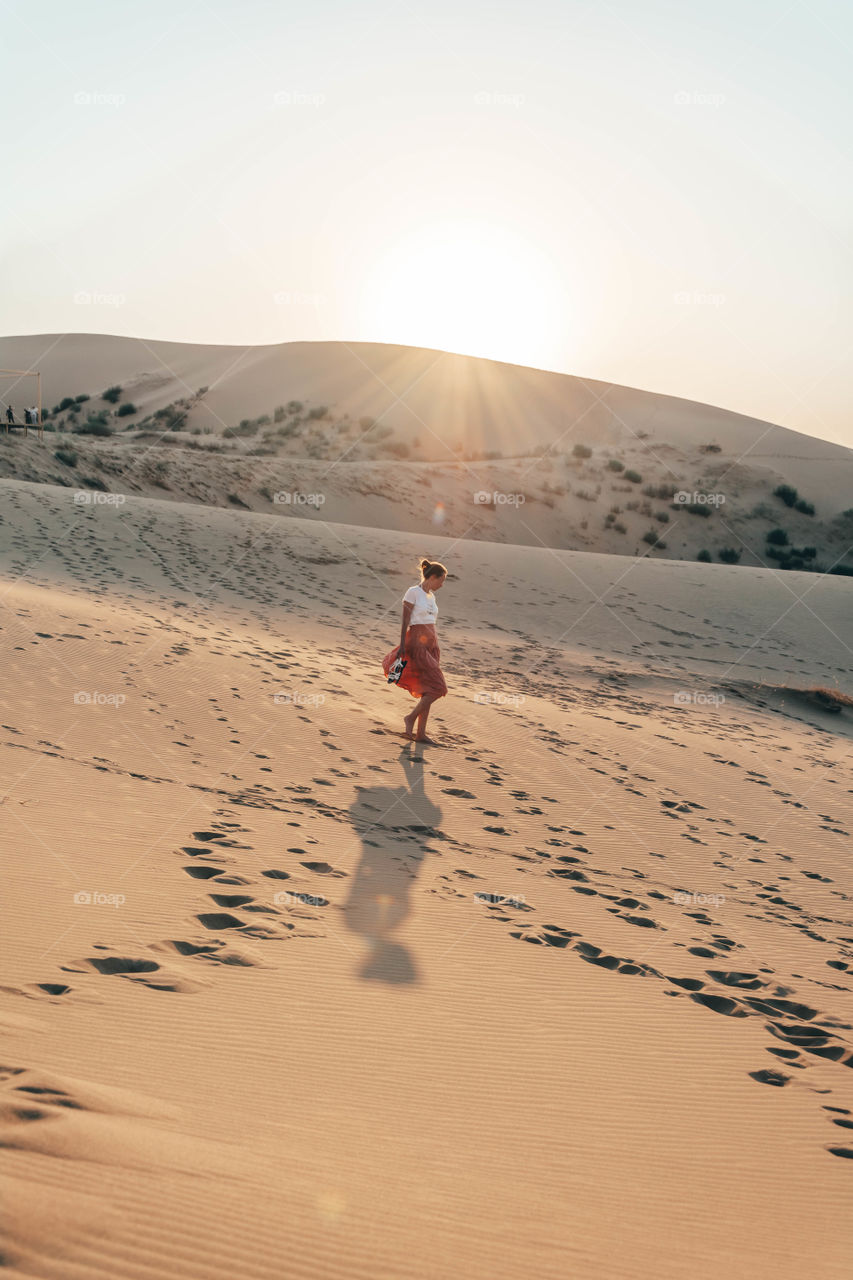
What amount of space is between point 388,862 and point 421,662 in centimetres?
273

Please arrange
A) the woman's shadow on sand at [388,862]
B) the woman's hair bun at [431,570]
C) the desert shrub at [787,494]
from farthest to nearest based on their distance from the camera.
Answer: the desert shrub at [787,494]
the woman's hair bun at [431,570]
the woman's shadow on sand at [388,862]

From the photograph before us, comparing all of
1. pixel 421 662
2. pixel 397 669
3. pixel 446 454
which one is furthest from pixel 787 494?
pixel 397 669

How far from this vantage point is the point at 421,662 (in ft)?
28.2

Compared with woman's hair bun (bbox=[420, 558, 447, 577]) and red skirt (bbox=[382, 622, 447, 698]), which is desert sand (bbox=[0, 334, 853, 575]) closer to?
red skirt (bbox=[382, 622, 447, 698])

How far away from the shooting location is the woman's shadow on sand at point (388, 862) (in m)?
4.83

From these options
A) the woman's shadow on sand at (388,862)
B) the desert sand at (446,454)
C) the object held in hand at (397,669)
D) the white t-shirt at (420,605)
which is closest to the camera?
the woman's shadow on sand at (388,862)

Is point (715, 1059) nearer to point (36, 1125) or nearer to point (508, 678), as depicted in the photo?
point (36, 1125)

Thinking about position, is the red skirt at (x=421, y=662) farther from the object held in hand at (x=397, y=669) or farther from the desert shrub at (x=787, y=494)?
the desert shrub at (x=787, y=494)

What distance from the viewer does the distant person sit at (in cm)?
838

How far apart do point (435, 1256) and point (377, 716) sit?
7.66 metres

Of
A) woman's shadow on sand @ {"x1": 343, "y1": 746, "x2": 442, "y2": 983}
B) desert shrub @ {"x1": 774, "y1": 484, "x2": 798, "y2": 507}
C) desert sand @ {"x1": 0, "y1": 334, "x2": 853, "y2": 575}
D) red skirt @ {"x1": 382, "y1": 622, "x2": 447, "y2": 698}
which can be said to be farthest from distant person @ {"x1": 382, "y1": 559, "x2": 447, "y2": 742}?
desert shrub @ {"x1": 774, "y1": 484, "x2": 798, "y2": 507}

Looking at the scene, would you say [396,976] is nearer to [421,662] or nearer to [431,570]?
[421,662]

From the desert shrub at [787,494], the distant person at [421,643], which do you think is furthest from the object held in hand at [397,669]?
the desert shrub at [787,494]

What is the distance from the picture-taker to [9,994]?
3.68m
